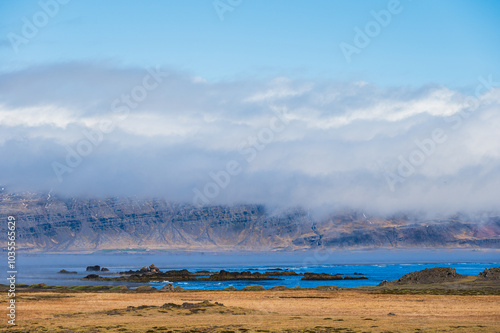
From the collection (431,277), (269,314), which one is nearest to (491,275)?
(431,277)

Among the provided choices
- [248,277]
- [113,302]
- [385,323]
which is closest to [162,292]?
[113,302]

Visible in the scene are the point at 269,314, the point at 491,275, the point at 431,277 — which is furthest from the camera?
the point at 431,277

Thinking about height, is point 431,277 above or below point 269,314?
above

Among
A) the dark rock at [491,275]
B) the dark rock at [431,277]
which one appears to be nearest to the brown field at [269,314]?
the dark rock at [431,277]

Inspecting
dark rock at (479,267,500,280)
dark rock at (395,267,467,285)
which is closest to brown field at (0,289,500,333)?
dark rock at (395,267,467,285)

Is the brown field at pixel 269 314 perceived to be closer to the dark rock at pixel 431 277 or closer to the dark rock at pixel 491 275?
the dark rock at pixel 431 277

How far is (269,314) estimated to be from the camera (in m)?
53.3

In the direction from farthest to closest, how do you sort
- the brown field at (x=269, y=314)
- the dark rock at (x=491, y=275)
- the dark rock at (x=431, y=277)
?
1. the dark rock at (x=431, y=277)
2. the dark rock at (x=491, y=275)
3. the brown field at (x=269, y=314)

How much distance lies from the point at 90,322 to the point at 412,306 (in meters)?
32.6

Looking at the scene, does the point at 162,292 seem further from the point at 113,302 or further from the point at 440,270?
the point at 440,270

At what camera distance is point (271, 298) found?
7119 centimetres

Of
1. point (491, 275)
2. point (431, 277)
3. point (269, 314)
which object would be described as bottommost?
point (269, 314)

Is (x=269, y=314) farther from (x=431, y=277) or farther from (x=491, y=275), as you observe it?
(x=491, y=275)

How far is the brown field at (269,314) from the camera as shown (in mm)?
42938
